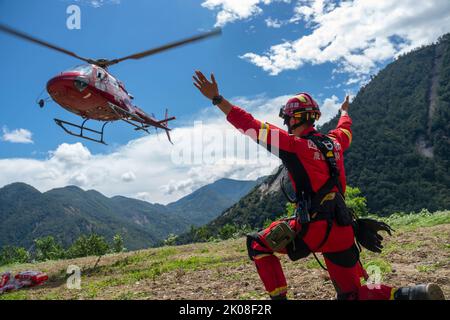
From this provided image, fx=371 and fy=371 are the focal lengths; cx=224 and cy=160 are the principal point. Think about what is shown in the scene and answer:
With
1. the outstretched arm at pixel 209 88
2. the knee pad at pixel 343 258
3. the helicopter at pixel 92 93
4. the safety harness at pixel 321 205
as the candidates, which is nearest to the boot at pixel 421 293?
the knee pad at pixel 343 258

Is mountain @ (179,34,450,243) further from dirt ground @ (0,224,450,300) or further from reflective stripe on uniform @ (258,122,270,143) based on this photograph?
reflective stripe on uniform @ (258,122,270,143)

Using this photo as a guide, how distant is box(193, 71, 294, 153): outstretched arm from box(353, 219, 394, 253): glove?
5.19 ft

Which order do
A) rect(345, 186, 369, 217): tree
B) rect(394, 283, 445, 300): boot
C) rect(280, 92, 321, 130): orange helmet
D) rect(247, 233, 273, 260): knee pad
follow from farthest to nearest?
rect(345, 186, 369, 217): tree → rect(280, 92, 321, 130): orange helmet → rect(247, 233, 273, 260): knee pad → rect(394, 283, 445, 300): boot

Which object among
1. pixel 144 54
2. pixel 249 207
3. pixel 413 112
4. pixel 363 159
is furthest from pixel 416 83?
pixel 144 54

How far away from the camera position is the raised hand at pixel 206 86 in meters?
4.04

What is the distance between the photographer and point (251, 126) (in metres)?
3.80

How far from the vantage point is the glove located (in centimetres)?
459

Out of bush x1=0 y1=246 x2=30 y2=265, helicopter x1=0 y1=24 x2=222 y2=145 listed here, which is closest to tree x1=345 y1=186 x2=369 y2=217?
helicopter x1=0 y1=24 x2=222 y2=145

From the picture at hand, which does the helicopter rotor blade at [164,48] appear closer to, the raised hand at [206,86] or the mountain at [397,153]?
the raised hand at [206,86]

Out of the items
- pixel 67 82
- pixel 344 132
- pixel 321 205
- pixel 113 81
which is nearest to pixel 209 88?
pixel 321 205

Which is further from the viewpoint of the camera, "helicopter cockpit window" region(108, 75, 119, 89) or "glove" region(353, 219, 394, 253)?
"helicopter cockpit window" region(108, 75, 119, 89)

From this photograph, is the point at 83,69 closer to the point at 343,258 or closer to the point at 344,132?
the point at 344,132

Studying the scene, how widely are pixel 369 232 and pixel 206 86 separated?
2.73 meters

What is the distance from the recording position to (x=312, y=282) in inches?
A: 299
